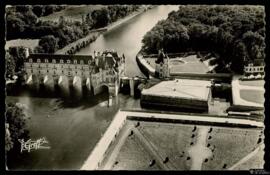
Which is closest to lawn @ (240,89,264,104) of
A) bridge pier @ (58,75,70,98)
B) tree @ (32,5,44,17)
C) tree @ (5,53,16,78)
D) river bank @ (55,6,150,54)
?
bridge pier @ (58,75,70,98)

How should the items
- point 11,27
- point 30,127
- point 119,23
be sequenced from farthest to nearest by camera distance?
point 119,23 < point 11,27 < point 30,127


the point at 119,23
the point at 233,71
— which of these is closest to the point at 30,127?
the point at 233,71

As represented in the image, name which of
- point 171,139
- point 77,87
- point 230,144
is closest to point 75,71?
point 77,87

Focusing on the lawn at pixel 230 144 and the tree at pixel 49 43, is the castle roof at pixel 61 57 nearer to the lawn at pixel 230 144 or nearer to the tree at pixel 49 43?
the tree at pixel 49 43

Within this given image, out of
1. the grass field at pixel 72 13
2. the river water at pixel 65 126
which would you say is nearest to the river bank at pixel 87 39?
the grass field at pixel 72 13

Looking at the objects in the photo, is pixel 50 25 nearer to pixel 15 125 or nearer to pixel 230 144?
pixel 15 125

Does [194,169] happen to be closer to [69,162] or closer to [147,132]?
[147,132]
